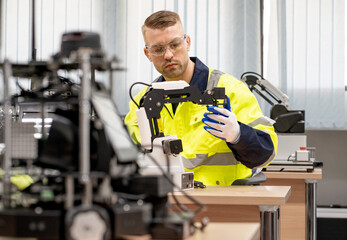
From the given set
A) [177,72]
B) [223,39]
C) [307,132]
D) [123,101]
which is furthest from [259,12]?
[177,72]

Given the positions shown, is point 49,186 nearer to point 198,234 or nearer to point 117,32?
point 198,234

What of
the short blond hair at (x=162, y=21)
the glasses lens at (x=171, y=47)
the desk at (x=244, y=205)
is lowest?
the desk at (x=244, y=205)

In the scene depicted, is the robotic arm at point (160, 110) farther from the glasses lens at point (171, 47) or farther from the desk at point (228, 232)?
the desk at point (228, 232)

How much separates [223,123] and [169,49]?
22.1 inches

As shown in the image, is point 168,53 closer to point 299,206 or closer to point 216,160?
point 216,160

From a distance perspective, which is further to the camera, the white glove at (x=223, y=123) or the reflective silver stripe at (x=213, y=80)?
the reflective silver stripe at (x=213, y=80)

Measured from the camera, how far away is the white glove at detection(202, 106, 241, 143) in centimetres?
190

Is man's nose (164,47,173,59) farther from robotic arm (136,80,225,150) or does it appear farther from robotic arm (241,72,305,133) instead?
robotic arm (241,72,305,133)

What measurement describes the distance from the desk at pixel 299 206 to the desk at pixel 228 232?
2037mm

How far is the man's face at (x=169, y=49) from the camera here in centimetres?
234

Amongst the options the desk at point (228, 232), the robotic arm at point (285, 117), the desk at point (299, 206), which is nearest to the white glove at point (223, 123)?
the desk at point (228, 232)

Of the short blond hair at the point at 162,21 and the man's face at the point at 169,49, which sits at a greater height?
the short blond hair at the point at 162,21

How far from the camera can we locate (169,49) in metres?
2.35

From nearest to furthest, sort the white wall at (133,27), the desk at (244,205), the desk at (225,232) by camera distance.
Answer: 1. the desk at (225,232)
2. the desk at (244,205)
3. the white wall at (133,27)
